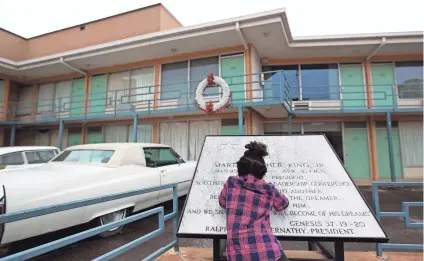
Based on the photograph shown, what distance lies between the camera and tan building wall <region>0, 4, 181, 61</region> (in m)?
10.8

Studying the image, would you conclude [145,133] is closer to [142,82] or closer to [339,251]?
[142,82]

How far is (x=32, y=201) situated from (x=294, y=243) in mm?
3507

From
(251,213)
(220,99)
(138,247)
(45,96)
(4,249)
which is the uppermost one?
(45,96)

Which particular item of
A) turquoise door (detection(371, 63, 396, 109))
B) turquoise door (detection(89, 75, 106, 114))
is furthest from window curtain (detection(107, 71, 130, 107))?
turquoise door (detection(371, 63, 396, 109))

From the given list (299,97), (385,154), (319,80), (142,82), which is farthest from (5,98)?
(385,154)

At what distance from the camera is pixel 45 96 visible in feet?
40.9

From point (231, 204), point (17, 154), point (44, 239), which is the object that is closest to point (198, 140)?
point (17, 154)

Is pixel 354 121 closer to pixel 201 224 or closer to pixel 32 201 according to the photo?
pixel 201 224

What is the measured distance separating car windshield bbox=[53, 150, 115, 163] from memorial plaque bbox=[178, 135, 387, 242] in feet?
7.26

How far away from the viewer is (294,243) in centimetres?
377

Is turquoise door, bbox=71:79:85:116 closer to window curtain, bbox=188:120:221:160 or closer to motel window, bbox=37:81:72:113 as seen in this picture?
motel window, bbox=37:81:72:113

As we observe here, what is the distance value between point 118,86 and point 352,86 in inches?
378

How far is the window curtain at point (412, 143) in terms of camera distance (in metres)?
9.20

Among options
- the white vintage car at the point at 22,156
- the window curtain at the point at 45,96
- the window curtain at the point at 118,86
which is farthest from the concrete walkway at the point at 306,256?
the window curtain at the point at 45,96
